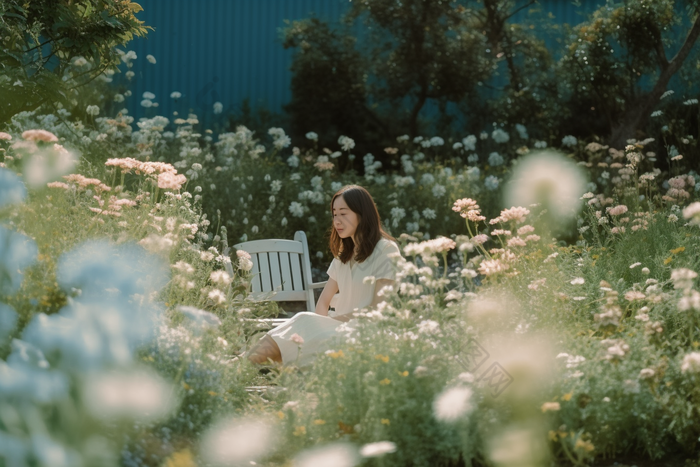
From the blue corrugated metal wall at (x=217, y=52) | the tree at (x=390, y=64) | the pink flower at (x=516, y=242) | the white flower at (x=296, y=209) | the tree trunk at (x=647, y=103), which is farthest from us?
the blue corrugated metal wall at (x=217, y=52)

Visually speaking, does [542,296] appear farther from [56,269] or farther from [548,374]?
[56,269]

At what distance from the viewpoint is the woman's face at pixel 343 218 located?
4.33 meters

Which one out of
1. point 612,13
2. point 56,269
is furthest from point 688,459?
point 612,13

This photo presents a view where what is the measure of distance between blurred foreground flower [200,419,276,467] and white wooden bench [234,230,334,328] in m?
2.58

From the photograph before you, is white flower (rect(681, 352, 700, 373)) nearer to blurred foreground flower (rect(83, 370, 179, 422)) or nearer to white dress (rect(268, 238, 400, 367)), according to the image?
white dress (rect(268, 238, 400, 367))

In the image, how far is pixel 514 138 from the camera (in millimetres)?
9688

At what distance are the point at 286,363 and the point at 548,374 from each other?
1619 mm

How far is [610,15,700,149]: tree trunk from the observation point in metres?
8.91

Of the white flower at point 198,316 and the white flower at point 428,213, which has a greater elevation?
the white flower at point 428,213

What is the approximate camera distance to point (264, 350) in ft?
13.2

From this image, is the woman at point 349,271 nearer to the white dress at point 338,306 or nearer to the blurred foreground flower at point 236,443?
the white dress at point 338,306

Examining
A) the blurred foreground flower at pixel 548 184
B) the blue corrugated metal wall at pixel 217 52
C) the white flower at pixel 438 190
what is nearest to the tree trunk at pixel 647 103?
the blurred foreground flower at pixel 548 184

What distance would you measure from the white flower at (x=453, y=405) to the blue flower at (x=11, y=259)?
1477 millimetres

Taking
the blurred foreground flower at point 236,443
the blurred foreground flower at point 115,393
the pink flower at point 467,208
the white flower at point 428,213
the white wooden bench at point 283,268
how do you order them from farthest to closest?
the white flower at point 428,213
the white wooden bench at point 283,268
the pink flower at point 467,208
the blurred foreground flower at point 236,443
the blurred foreground flower at point 115,393
